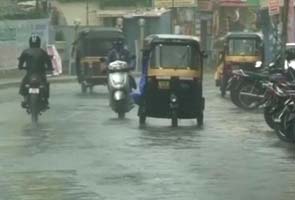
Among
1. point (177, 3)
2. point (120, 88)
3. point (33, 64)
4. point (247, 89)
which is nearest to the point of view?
point (33, 64)

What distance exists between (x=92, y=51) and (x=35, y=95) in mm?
12423

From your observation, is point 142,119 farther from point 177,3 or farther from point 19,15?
point 177,3

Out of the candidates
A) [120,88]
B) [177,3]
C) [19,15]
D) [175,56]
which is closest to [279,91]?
[175,56]

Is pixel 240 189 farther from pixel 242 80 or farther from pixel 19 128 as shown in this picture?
pixel 242 80

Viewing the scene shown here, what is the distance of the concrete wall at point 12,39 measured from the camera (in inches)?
1592

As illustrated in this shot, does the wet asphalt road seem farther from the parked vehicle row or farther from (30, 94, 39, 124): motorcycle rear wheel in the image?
the parked vehicle row

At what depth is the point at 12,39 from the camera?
4094 cm

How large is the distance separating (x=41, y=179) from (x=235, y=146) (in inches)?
186

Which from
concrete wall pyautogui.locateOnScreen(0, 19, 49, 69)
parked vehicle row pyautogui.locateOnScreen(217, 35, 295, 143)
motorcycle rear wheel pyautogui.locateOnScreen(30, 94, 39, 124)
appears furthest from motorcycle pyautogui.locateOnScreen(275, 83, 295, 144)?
concrete wall pyautogui.locateOnScreen(0, 19, 49, 69)

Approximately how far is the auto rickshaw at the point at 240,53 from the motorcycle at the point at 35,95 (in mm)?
9572

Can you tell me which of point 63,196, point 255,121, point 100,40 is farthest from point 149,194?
point 100,40

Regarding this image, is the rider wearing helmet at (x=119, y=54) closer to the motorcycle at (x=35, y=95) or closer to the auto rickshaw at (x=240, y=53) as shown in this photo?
the motorcycle at (x=35, y=95)

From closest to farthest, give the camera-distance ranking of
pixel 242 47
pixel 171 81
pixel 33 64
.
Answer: pixel 171 81, pixel 33 64, pixel 242 47

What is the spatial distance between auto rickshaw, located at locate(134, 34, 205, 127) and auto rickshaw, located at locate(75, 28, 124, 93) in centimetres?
1192
